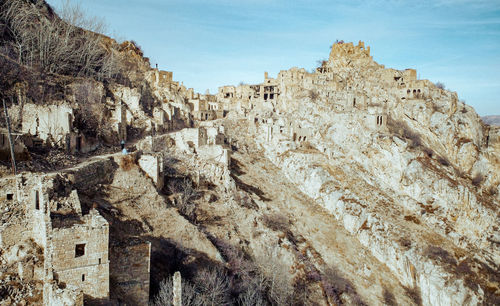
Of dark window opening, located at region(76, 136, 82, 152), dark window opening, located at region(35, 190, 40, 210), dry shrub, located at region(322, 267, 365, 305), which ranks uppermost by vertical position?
dark window opening, located at region(76, 136, 82, 152)

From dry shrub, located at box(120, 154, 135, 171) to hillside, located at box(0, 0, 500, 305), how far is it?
0.35ft

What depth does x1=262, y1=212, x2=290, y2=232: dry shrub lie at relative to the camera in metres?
32.9

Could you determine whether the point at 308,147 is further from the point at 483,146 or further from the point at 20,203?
the point at 20,203

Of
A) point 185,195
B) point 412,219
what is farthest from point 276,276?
point 412,219

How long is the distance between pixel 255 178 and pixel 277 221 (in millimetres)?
7841

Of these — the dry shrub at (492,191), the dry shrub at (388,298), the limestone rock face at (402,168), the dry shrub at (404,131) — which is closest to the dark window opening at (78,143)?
the limestone rock face at (402,168)

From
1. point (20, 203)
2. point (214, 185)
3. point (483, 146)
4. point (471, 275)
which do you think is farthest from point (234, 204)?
point (483, 146)

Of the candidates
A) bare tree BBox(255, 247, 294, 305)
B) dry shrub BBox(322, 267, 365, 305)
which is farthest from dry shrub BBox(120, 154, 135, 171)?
dry shrub BBox(322, 267, 365, 305)

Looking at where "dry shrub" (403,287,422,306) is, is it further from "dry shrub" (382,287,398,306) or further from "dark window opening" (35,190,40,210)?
"dark window opening" (35,190,40,210)

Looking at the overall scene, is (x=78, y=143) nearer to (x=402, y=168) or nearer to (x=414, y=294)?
(x=414, y=294)

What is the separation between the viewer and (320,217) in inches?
1550

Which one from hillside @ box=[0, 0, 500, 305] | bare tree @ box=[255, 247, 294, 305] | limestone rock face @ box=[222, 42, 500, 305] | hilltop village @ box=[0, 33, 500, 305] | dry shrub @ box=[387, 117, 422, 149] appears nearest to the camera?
hilltop village @ box=[0, 33, 500, 305]

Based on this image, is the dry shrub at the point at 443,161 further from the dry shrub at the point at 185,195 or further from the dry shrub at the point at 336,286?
the dry shrub at the point at 185,195

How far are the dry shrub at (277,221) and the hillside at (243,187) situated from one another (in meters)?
0.17
